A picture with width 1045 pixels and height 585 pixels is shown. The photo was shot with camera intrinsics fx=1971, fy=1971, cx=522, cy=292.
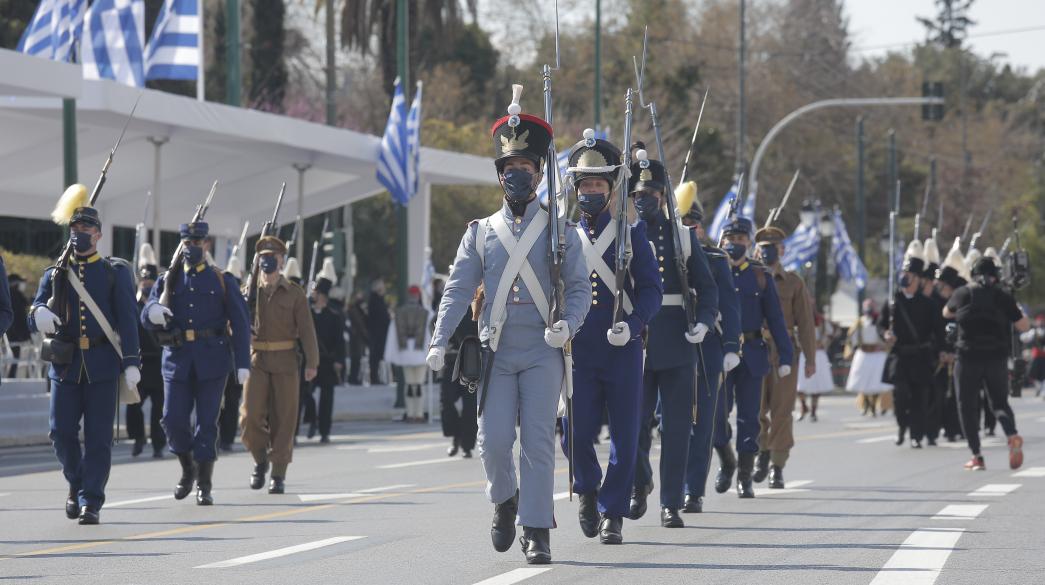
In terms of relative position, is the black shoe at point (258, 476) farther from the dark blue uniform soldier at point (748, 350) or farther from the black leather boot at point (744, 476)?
the black leather boot at point (744, 476)

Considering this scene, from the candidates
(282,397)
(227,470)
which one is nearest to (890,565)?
(282,397)

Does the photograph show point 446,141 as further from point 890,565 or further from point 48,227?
point 890,565

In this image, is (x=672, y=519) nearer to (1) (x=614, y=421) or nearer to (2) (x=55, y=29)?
(1) (x=614, y=421)

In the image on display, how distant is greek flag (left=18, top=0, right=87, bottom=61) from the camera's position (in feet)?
79.9

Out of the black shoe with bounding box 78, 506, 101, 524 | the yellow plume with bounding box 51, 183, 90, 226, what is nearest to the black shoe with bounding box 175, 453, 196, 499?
the black shoe with bounding box 78, 506, 101, 524

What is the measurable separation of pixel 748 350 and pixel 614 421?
12.7 ft

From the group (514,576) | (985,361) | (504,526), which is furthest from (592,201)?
(985,361)

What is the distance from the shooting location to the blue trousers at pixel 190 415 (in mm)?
13836

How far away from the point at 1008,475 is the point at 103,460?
322 inches

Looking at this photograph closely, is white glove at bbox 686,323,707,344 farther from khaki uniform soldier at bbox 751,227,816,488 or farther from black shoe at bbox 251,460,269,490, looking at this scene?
black shoe at bbox 251,460,269,490

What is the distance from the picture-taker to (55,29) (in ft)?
80.2

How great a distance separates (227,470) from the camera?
17.6 metres

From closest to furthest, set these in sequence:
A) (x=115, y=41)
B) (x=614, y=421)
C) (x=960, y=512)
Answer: (x=614, y=421) < (x=960, y=512) < (x=115, y=41)

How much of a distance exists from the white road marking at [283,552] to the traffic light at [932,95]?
32137 mm
